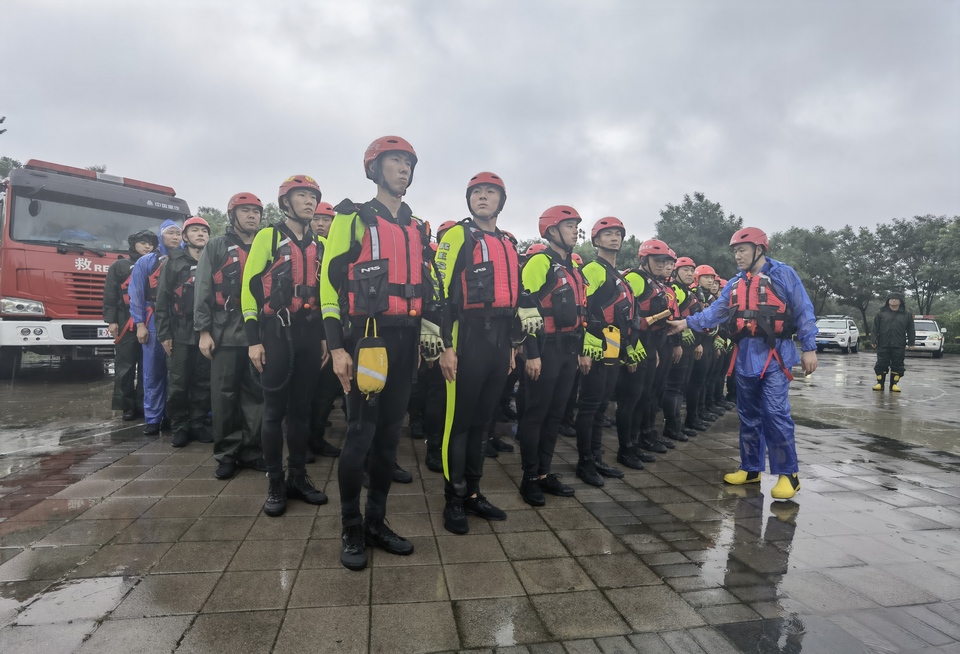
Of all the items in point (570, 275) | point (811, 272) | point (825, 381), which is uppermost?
point (811, 272)

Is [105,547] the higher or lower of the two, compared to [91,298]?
lower

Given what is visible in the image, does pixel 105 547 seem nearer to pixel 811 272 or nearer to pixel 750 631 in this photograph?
pixel 750 631

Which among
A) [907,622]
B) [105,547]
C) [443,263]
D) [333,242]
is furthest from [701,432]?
[105,547]

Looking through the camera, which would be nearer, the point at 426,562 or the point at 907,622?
the point at 907,622

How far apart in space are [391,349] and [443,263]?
733mm

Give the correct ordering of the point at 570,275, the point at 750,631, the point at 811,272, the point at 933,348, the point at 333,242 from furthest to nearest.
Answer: the point at 811,272 → the point at 933,348 → the point at 570,275 → the point at 333,242 → the point at 750,631

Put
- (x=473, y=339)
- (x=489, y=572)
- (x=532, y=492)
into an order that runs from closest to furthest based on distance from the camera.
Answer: (x=489, y=572), (x=473, y=339), (x=532, y=492)

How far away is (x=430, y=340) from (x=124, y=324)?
5.15 meters

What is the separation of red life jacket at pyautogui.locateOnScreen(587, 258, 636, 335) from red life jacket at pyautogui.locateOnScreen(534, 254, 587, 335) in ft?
1.73

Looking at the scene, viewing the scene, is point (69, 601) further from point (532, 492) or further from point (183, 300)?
point (183, 300)

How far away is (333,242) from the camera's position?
2.85 meters

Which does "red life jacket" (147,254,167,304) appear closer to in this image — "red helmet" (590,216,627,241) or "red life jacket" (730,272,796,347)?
"red helmet" (590,216,627,241)

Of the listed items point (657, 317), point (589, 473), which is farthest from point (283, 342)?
point (657, 317)

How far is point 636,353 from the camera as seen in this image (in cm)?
487
